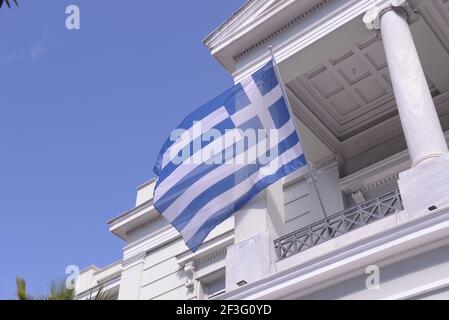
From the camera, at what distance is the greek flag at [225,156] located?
10945 millimetres

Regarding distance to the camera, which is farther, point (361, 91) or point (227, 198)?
point (361, 91)

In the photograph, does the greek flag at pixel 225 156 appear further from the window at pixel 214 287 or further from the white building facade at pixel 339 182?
the window at pixel 214 287

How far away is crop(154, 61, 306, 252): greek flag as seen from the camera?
10945mm

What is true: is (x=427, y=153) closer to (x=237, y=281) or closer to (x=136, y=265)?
(x=237, y=281)

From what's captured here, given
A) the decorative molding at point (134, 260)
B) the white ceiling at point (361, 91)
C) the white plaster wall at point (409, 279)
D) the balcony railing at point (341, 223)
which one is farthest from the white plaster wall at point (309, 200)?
the white plaster wall at point (409, 279)

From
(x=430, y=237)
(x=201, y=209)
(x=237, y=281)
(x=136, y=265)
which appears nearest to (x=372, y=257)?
(x=430, y=237)

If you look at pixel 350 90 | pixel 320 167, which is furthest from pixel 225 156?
pixel 350 90

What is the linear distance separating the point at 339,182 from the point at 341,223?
13.1ft

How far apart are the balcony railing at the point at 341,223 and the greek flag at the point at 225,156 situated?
0.99 metres

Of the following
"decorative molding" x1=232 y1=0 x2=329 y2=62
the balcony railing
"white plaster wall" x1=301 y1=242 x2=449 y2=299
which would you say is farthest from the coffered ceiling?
"white plaster wall" x1=301 y1=242 x2=449 y2=299

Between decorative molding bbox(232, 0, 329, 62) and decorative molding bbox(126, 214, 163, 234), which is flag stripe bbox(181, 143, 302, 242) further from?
decorative molding bbox(126, 214, 163, 234)

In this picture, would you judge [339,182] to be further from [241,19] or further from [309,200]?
[241,19]

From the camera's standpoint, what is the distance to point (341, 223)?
10.1 m
